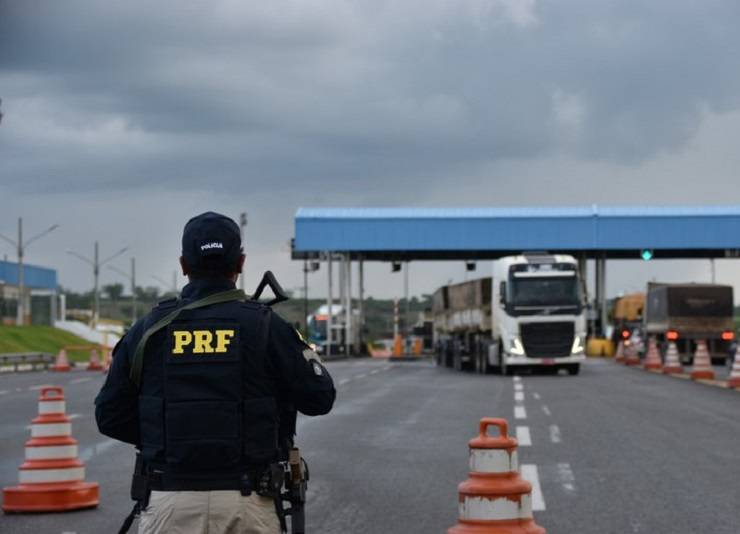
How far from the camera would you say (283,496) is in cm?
531

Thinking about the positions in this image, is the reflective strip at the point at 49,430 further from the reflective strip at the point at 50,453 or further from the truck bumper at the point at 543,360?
the truck bumper at the point at 543,360

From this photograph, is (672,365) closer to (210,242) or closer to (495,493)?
(495,493)

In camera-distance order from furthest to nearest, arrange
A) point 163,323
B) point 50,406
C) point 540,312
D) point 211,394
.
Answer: point 540,312, point 50,406, point 163,323, point 211,394

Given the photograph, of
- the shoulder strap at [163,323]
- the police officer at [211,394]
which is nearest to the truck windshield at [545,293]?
the police officer at [211,394]

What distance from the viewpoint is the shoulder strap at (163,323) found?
208 inches

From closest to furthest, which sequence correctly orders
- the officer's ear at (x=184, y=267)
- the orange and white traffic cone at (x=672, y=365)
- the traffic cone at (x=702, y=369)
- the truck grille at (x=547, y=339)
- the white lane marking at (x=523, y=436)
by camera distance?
the officer's ear at (x=184, y=267), the white lane marking at (x=523, y=436), the traffic cone at (x=702, y=369), the truck grille at (x=547, y=339), the orange and white traffic cone at (x=672, y=365)

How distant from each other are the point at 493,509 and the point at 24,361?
5266 cm

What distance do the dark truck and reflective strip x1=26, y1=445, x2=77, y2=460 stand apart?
42.4 metres

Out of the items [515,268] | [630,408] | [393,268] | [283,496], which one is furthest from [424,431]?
[393,268]

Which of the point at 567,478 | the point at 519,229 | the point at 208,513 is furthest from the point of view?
the point at 519,229

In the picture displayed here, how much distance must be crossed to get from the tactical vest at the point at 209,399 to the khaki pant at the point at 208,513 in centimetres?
4

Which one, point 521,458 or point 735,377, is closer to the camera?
point 521,458

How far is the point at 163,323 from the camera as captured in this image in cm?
528

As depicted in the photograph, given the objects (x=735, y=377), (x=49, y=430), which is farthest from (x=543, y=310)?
(x=49, y=430)
